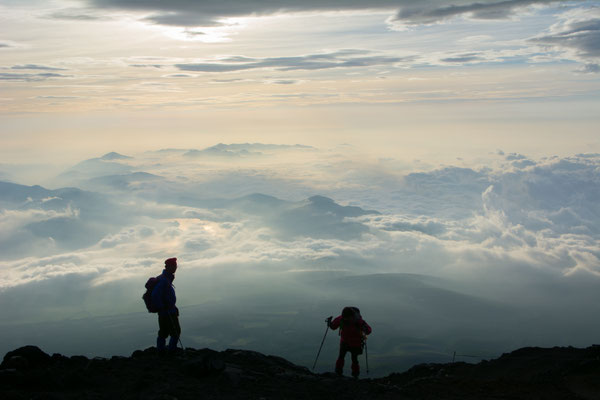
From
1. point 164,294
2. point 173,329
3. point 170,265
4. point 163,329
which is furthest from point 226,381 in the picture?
point 170,265

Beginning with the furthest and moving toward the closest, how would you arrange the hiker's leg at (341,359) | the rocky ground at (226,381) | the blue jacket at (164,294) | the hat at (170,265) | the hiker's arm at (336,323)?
the hiker's leg at (341,359) → the hiker's arm at (336,323) → the hat at (170,265) → the blue jacket at (164,294) → the rocky ground at (226,381)

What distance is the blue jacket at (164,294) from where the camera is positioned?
13.0 m

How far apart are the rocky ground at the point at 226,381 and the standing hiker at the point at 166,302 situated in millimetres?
766

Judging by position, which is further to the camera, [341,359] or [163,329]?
[341,359]

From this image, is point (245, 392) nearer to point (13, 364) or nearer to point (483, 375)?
point (13, 364)

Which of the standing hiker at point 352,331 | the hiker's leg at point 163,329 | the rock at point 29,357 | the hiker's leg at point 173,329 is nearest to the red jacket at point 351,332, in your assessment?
the standing hiker at point 352,331

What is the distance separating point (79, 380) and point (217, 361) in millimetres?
3429

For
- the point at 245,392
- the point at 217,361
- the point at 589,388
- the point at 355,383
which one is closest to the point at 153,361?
the point at 217,361

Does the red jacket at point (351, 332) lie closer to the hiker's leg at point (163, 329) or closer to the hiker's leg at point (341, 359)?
the hiker's leg at point (341, 359)

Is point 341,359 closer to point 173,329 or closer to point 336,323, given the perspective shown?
point 336,323

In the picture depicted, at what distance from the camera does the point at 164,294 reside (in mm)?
13125

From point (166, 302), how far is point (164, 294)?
0.90 feet

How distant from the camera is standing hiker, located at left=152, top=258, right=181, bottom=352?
13.0m

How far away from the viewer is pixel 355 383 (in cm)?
1228
